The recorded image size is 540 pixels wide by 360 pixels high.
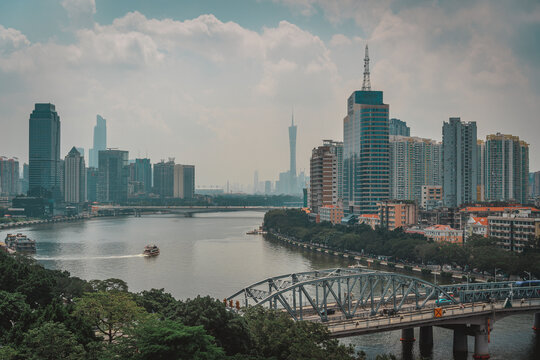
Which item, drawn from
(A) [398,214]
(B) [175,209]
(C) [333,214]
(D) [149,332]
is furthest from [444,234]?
(B) [175,209]

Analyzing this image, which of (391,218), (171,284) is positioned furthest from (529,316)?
(391,218)

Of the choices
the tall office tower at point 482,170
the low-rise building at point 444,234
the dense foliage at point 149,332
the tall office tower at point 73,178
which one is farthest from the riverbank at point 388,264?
the tall office tower at point 73,178

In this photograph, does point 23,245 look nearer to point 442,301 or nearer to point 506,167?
point 442,301

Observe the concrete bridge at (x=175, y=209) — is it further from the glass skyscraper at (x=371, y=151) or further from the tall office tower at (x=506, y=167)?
the glass skyscraper at (x=371, y=151)

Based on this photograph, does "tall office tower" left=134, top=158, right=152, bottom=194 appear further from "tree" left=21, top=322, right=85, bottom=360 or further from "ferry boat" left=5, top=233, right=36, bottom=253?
"tree" left=21, top=322, right=85, bottom=360

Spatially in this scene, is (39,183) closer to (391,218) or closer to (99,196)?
(99,196)
